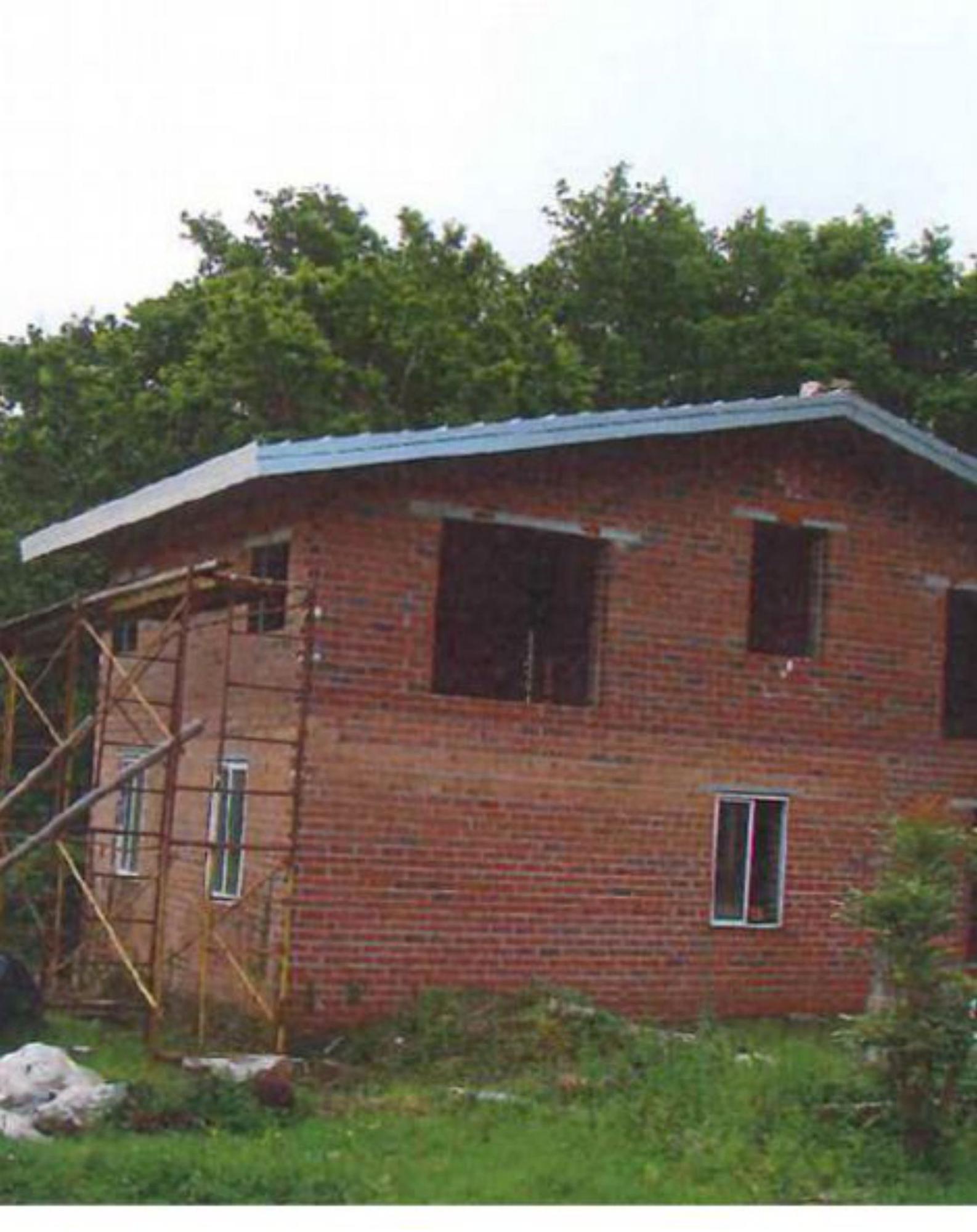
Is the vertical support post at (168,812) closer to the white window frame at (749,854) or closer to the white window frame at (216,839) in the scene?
the white window frame at (216,839)

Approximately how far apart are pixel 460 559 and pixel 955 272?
14.4 meters

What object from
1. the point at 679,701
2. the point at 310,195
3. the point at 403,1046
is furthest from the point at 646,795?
the point at 310,195

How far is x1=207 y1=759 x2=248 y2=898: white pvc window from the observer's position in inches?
633

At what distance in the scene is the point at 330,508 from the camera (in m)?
15.0

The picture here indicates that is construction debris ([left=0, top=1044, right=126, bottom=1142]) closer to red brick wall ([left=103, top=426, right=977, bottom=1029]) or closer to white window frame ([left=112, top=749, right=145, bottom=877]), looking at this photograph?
red brick wall ([left=103, top=426, right=977, bottom=1029])

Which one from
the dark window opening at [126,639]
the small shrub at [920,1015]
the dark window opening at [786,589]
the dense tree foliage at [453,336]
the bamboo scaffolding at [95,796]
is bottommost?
the small shrub at [920,1015]

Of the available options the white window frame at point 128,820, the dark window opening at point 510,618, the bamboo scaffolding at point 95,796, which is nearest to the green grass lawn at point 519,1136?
the bamboo scaffolding at point 95,796

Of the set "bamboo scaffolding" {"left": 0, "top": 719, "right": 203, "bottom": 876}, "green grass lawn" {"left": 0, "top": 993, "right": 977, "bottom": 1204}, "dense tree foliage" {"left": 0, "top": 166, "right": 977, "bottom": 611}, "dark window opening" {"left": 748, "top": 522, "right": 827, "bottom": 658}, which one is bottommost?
"green grass lawn" {"left": 0, "top": 993, "right": 977, "bottom": 1204}

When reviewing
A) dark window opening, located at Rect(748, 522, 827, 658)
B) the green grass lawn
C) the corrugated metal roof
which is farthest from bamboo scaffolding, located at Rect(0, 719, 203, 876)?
dark window opening, located at Rect(748, 522, 827, 658)

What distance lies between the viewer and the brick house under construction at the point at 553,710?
587 inches

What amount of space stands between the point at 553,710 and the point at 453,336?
40.5 ft

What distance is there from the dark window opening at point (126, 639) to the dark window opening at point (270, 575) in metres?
3.82

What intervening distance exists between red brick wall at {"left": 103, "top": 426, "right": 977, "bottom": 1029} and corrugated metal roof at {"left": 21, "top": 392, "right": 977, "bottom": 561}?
1.71ft
